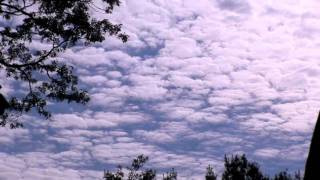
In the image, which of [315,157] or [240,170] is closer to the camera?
[315,157]

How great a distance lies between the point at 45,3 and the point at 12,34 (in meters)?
2.75

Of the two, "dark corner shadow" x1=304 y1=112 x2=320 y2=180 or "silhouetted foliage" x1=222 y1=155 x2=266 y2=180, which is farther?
"silhouetted foliage" x1=222 y1=155 x2=266 y2=180

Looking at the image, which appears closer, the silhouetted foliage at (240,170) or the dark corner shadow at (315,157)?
the dark corner shadow at (315,157)

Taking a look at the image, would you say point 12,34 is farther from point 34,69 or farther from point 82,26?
point 82,26

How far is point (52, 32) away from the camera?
69.4 ft

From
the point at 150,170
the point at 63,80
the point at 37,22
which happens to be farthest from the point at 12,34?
the point at 150,170

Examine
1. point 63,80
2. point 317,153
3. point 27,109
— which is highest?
point 63,80

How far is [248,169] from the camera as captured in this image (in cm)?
4847

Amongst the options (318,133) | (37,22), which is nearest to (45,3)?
(37,22)

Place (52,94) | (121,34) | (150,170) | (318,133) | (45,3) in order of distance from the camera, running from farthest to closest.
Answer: (150,170) → (52,94) → (121,34) → (45,3) → (318,133)

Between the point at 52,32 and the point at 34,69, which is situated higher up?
the point at 52,32

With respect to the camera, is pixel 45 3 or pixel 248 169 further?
pixel 248 169

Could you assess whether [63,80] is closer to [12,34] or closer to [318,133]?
[12,34]

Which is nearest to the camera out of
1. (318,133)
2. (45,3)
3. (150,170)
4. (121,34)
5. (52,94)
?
(318,133)
